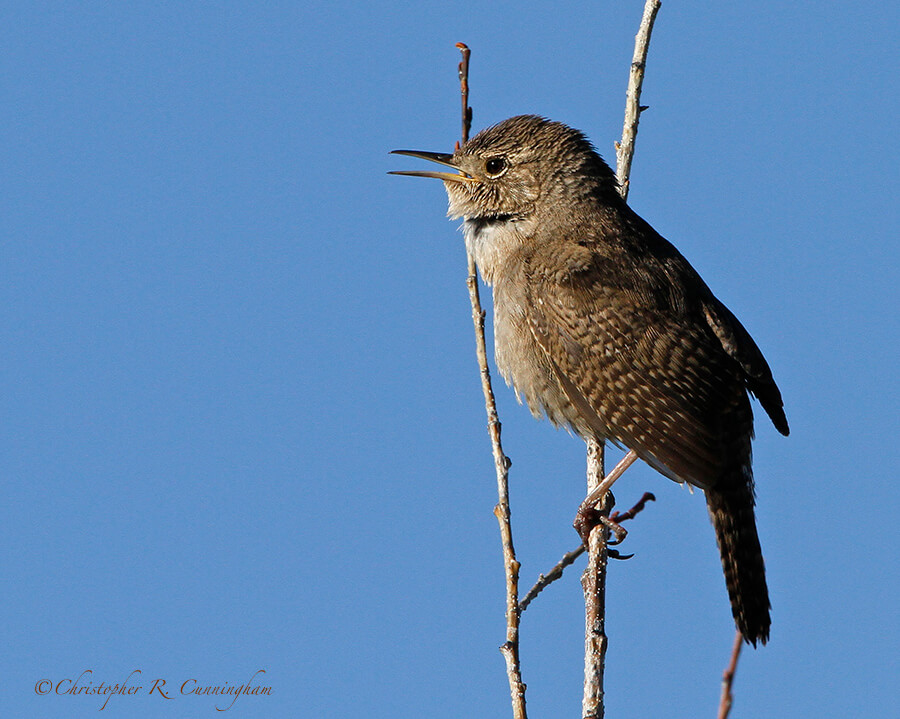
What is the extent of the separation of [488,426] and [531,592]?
2.20ft

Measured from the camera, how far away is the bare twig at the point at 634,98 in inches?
199

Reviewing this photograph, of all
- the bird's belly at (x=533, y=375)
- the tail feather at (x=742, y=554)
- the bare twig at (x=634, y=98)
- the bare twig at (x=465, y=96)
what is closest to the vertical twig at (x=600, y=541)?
the bare twig at (x=634, y=98)

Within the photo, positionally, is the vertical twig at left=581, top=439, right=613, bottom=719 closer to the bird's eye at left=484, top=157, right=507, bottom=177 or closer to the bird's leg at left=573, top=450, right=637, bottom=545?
the bird's leg at left=573, top=450, right=637, bottom=545

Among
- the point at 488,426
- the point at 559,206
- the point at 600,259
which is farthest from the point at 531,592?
the point at 559,206

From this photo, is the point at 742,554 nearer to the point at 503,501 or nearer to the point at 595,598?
the point at 595,598

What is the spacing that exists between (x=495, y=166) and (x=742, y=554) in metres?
→ 2.44

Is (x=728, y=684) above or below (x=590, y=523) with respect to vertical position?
below

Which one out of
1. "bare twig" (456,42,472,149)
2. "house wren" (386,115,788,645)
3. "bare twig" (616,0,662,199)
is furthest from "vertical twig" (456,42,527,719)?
"bare twig" (616,0,662,199)

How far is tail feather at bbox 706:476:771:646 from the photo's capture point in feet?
15.2

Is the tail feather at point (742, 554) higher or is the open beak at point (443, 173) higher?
the open beak at point (443, 173)

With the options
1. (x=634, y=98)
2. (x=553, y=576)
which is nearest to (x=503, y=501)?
(x=553, y=576)

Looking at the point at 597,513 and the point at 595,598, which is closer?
the point at 595,598

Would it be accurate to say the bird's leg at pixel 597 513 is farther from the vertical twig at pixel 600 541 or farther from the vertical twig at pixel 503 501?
the vertical twig at pixel 503 501

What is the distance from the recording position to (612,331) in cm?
493
